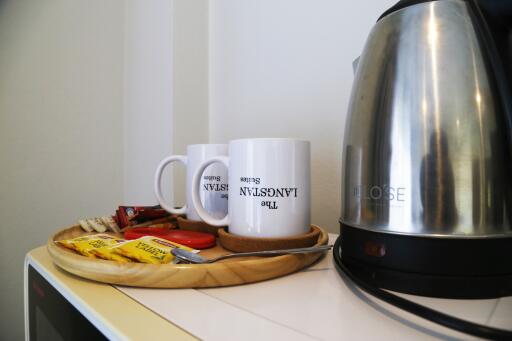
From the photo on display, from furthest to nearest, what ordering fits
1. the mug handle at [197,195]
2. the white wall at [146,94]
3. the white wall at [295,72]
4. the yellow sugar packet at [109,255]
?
Result: the white wall at [146,94] < the white wall at [295,72] < the mug handle at [197,195] < the yellow sugar packet at [109,255]

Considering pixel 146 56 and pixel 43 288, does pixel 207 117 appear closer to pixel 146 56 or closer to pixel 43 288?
pixel 146 56

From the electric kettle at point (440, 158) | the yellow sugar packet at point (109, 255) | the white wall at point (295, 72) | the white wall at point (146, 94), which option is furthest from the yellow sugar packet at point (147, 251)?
the white wall at point (146, 94)

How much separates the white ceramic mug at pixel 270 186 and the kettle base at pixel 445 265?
0.12m

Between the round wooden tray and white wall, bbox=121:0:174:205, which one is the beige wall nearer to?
white wall, bbox=121:0:174:205

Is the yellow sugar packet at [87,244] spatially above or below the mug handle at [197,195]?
below

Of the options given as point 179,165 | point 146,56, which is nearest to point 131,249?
point 179,165

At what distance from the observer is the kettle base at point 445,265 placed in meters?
0.28

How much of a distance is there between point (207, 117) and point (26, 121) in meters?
0.53

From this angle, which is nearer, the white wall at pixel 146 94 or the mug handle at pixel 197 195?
the mug handle at pixel 197 195

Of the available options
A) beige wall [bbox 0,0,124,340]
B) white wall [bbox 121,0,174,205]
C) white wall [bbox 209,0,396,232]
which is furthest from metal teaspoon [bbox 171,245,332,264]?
beige wall [bbox 0,0,124,340]

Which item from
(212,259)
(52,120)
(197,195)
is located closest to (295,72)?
(197,195)

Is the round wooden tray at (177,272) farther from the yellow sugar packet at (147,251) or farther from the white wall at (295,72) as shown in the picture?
the white wall at (295,72)

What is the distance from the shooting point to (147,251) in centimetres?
37

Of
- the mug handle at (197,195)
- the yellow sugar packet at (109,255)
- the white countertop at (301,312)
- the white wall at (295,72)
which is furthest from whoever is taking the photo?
the white wall at (295,72)
